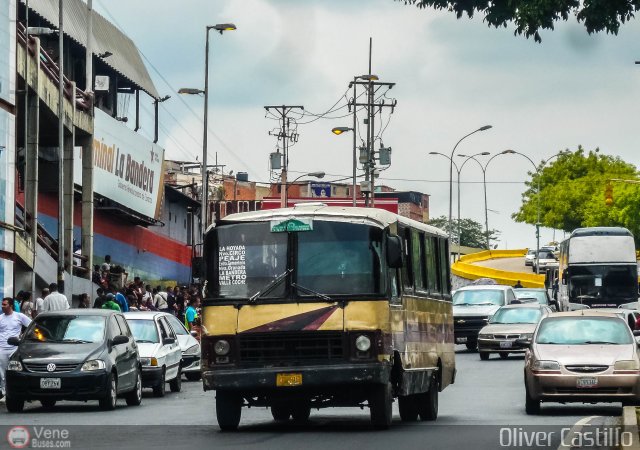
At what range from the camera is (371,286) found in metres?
18.9

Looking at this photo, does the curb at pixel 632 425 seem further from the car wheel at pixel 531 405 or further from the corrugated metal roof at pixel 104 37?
the corrugated metal roof at pixel 104 37

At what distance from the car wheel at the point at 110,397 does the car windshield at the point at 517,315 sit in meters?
19.4

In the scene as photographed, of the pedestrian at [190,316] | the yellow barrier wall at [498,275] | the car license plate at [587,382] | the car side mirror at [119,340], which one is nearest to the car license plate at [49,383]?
the car side mirror at [119,340]

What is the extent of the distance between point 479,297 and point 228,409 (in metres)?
29.9

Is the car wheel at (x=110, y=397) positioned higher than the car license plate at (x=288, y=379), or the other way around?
the car license plate at (x=288, y=379)

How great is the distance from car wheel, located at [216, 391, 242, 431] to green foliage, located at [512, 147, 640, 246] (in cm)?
12271

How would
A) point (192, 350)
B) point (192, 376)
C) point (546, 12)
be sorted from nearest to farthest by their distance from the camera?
1. point (546, 12)
2. point (192, 350)
3. point (192, 376)

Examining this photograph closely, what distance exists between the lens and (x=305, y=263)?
19.1 m

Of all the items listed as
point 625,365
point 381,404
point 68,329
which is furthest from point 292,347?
point 68,329

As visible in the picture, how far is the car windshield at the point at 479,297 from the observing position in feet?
159

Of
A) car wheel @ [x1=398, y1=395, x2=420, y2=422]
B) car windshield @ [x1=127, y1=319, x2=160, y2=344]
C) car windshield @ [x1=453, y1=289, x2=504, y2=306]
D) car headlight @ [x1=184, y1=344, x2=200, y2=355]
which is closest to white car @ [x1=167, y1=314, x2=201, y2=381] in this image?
car headlight @ [x1=184, y1=344, x2=200, y2=355]

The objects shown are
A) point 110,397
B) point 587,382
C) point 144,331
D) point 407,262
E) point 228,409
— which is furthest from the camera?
point 144,331

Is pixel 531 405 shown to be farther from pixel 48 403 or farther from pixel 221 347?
pixel 48 403

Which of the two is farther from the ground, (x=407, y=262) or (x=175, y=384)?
(x=407, y=262)
